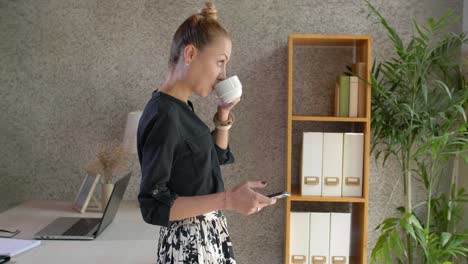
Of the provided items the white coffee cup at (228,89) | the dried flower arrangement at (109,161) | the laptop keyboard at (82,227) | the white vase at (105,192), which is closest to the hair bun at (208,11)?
the white coffee cup at (228,89)

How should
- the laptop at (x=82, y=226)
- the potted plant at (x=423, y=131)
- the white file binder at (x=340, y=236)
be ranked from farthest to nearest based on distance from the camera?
the white file binder at (x=340, y=236)
the potted plant at (x=423, y=131)
the laptop at (x=82, y=226)

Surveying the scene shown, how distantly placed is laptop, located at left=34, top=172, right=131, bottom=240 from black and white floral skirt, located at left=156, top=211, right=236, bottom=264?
741mm

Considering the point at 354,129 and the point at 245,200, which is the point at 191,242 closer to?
the point at 245,200

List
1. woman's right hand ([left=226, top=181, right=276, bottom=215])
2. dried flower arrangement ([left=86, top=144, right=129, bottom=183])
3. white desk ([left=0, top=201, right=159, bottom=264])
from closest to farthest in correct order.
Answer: woman's right hand ([left=226, top=181, right=276, bottom=215]) → white desk ([left=0, top=201, right=159, bottom=264]) → dried flower arrangement ([left=86, top=144, right=129, bottom=183])

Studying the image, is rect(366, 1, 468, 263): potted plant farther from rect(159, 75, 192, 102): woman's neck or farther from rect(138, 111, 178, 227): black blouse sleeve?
rect(138, 111, 178, 227): black blouse sleeve

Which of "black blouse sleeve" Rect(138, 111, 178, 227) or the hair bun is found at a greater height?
the hair bun

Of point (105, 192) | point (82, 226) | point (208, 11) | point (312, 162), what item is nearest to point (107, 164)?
point (105, 192)

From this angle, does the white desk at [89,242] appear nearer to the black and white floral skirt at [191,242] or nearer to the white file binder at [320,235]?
the black and white floral skirt at [191,242]

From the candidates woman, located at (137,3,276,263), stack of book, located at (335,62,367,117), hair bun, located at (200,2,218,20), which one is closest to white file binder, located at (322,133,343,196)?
stack of book, located at (335,62,367,117)

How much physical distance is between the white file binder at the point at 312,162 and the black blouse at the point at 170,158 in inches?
58.5

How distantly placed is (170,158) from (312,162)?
5.61ft

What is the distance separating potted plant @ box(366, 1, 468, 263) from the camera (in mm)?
2895

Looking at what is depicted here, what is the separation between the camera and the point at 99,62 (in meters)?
3.21

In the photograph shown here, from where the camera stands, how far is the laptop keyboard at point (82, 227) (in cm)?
225
